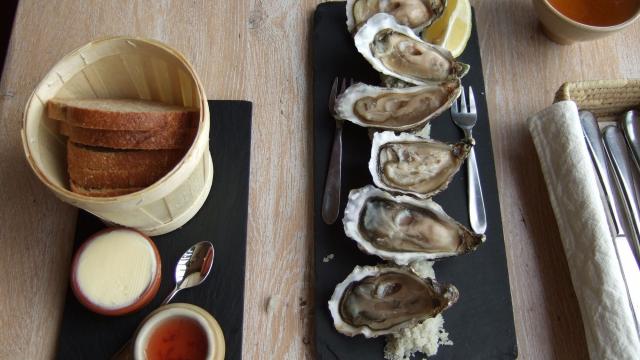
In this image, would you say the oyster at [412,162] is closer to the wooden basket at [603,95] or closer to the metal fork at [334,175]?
the metal fork at [334,175]

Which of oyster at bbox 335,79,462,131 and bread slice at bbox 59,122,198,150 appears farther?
oyster at bbox 335,79,462,131

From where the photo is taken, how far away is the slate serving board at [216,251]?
0.92 meters

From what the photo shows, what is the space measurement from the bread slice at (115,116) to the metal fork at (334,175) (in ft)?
1.03

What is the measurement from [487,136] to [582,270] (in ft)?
1.08

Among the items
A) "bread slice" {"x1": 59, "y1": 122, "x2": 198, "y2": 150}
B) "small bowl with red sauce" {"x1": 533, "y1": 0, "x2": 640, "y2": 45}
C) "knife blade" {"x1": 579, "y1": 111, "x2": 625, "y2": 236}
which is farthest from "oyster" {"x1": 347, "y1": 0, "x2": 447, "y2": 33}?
"bread slice" {"x1": 59, "y1": 122, "x2": 198, "y2": 150}

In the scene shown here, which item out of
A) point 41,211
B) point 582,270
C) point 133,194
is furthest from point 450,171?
point 41,211

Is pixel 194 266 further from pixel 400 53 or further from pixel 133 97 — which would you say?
pixel 400 53

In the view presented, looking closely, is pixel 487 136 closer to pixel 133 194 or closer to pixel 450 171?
pixel 450 171

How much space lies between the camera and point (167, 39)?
1.19m

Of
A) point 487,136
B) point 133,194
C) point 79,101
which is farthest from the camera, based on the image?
point 487,136

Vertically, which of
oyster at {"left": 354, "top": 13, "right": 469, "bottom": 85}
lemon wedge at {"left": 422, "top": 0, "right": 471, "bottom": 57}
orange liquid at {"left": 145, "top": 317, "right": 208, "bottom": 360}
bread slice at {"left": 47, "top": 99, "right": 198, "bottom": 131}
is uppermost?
lemon wedge at {"left": 422, "top": 0, "right": 471, "bottom": 57}

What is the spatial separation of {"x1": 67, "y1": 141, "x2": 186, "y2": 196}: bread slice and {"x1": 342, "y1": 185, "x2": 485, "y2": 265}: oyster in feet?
1.19

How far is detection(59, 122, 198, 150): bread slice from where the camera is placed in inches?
32.5

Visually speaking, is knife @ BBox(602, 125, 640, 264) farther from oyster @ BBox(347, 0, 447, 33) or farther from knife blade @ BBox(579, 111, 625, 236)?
oyster @ BBox(347, 0, 447, 33)
